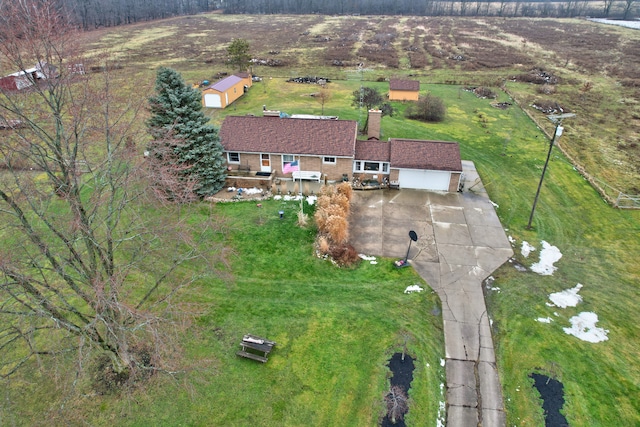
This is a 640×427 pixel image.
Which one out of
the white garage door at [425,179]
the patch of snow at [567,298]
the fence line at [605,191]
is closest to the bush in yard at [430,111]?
the fence line at [605,191]

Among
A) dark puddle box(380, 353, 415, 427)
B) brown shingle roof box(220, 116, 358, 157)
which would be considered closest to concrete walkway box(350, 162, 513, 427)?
dark puddle box(380, 353, 415, 427)

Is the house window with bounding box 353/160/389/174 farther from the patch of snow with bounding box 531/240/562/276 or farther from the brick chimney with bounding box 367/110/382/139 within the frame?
the patch of snow with bounding box 531/240/562/276

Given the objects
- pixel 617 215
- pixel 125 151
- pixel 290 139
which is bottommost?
pixel 617 215

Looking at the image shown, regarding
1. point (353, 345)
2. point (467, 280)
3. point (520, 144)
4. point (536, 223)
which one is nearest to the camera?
point (353, 345)

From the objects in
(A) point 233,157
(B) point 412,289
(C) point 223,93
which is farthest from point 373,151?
(C) point 223,93

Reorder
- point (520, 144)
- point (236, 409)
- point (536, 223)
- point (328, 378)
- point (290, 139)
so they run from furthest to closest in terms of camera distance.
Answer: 1. point (520, 144)
2. point (290, 139)
3. point (536, 223)
4. point (328, 378)
5. point (236, 409)

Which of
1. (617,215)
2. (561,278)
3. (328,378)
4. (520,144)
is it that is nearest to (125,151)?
(328,378)

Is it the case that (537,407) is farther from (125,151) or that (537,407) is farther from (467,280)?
(125,151)

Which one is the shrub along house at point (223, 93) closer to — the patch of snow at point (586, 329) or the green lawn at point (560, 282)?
the green lawn at point (560, 282)
